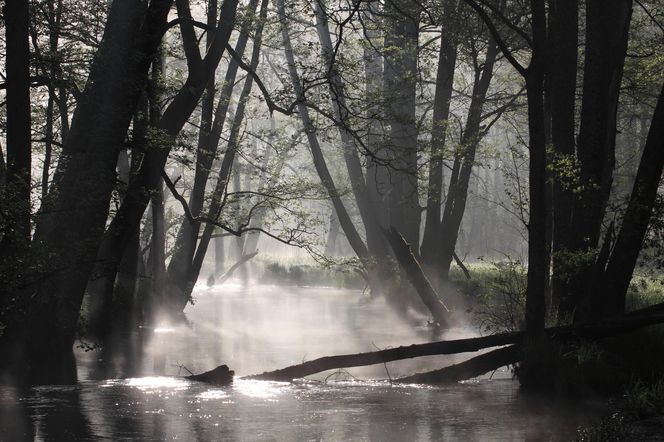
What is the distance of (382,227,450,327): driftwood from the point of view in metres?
20.1

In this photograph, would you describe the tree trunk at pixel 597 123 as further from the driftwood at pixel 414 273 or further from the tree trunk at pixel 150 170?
the driftwood at pixel 414 273

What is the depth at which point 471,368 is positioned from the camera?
12.6 m

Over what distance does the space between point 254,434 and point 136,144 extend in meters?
6.27

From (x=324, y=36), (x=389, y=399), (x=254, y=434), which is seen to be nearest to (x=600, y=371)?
(x=389, y=399)

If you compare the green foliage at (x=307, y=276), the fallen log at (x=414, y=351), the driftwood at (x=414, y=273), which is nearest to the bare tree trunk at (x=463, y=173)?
the driftwood at (x=414, y=273)

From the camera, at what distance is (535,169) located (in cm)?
1099

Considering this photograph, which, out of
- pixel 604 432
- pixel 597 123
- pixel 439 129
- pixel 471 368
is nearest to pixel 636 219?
pixel 597 123

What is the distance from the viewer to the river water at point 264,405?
30.1 ft

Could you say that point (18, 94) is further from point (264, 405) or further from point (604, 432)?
point (604, 432)

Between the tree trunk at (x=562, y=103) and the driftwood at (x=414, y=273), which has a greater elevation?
the tree trunk at (x=562, y=103)

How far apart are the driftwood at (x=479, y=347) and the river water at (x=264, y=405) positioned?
0.29 m

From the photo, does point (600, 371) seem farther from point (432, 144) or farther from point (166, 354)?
point (432, 144)

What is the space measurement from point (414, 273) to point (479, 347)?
8352mm

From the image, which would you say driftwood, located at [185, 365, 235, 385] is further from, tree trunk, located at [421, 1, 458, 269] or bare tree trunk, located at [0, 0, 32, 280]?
tree trunk, located at [421, 1, 458, 269]
